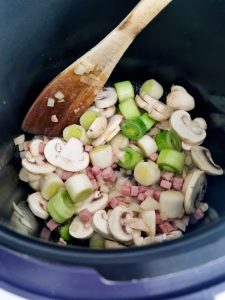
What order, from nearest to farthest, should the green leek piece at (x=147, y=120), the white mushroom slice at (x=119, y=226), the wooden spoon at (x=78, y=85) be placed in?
the white mushroom slice at (x=119, y=226)
the wooden spoon at (x=78, y=85)
the green leek piece at (x=147, y=120)

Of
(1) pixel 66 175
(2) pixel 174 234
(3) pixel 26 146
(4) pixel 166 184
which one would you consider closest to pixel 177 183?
(4) pixel 166 184

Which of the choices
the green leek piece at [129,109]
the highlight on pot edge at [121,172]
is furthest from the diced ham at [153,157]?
the green leek piece at [129,109]

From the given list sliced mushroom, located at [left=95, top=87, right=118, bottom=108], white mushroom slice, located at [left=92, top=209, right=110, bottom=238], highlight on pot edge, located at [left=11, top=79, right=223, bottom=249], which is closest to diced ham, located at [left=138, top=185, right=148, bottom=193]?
highlight on pot edge, located at [left=11, top=79, right=223, bottom=249]

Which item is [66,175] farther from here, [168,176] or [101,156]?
[168,176]

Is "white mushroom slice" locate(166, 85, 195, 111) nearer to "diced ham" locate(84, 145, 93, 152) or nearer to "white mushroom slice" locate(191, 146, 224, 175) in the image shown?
"white mushroom slice" locate(191, 146, 224, 175)

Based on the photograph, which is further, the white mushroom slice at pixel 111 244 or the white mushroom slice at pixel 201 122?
the white mushroom slice at pixel 201 122

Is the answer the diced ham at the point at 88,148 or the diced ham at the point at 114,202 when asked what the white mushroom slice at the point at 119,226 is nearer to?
the diced ham at the point at 114,202
